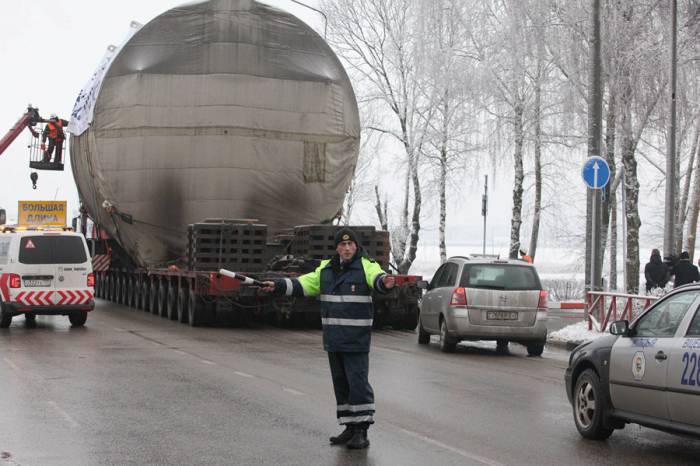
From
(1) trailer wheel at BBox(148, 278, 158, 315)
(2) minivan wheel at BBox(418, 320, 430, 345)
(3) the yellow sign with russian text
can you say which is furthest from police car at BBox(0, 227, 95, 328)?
(3) the yellow sign with russian text

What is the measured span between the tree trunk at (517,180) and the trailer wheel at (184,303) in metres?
15.6

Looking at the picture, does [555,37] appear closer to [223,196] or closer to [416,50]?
[416,50]

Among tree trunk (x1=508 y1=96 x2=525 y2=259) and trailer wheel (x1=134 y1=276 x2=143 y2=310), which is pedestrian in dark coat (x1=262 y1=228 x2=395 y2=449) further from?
tree trunk (x1=508 y1=96 x2=525 y2=259)

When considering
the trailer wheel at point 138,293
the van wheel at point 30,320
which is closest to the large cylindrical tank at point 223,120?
the van wheel at point 30,320

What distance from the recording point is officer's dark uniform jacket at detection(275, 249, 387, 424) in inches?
356

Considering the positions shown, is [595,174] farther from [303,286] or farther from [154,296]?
[303,286]

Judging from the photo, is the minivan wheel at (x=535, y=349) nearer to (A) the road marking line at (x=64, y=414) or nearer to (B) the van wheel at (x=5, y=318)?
(A) the road marking line at (x=64, y=414)

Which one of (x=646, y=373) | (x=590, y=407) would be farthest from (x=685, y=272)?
(x=646, y=373)

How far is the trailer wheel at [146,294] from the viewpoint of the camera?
26.4m

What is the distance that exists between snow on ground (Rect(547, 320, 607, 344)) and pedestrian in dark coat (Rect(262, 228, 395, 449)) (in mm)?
11378

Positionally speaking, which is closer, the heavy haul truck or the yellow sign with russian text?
the heavy haul truck

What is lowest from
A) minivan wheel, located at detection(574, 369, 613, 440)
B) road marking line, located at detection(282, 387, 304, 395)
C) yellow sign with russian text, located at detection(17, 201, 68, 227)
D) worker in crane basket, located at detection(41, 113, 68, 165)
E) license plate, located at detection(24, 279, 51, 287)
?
road marking line, located at detection(282, 387, 304, 395)

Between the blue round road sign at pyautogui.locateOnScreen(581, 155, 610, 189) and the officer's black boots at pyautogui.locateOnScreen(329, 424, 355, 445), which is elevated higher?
the blue round road sign at pyautogui.locateOnScreen(581, 155, 610, 189)

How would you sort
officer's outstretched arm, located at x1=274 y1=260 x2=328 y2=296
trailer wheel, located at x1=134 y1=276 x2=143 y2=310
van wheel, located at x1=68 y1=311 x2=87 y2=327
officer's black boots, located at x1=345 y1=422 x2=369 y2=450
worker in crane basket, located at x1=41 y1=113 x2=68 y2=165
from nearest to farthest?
1. officer's black boots, located at x1=345 y1=422 x2=369 y2=450
2. officer's outstretched arm, located at x1=274 y1=260 x2=328 y2=296
3. van wheel, located at x1=68 y1=311 x2=87 y2=327
4. trailer wheel, located at x1=134 y1=276 x2=143 y2=310
5. worker in crane basket, located at x1=41 y1=113 x2=68 y2=165
